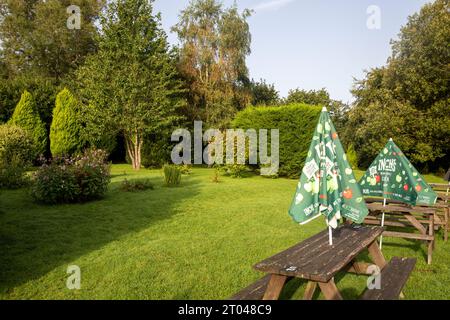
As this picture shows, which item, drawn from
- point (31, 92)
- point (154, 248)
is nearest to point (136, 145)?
point (31, 92)

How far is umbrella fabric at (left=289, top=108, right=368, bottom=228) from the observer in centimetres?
373

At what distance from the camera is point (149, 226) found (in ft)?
26.9

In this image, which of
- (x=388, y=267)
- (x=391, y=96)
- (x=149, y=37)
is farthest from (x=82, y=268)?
(x=391, y=96)

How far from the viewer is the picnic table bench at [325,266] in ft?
10.2

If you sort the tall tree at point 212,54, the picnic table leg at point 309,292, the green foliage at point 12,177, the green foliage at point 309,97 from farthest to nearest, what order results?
the green foliage at point 309,97
the tall tree at point 212,54
the green foliage at point 12,177
the picnic table leg at point 309,292

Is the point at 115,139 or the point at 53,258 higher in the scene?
the point at 115,139

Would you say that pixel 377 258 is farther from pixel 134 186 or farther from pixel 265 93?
pixel 265 93

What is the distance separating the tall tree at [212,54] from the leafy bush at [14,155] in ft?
42.1

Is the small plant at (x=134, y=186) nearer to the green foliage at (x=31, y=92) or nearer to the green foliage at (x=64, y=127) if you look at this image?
the green foliage at (x=64, y=127)

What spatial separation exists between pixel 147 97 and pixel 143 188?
35.1 feet

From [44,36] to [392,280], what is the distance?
110 ft

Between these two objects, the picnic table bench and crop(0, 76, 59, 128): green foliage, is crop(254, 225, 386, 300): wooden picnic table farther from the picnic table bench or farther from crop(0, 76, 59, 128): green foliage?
crop(0, 76, 59, 128): green foliage

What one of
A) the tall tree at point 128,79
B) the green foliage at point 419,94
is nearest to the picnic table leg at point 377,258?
the tall tree at point 128,79
